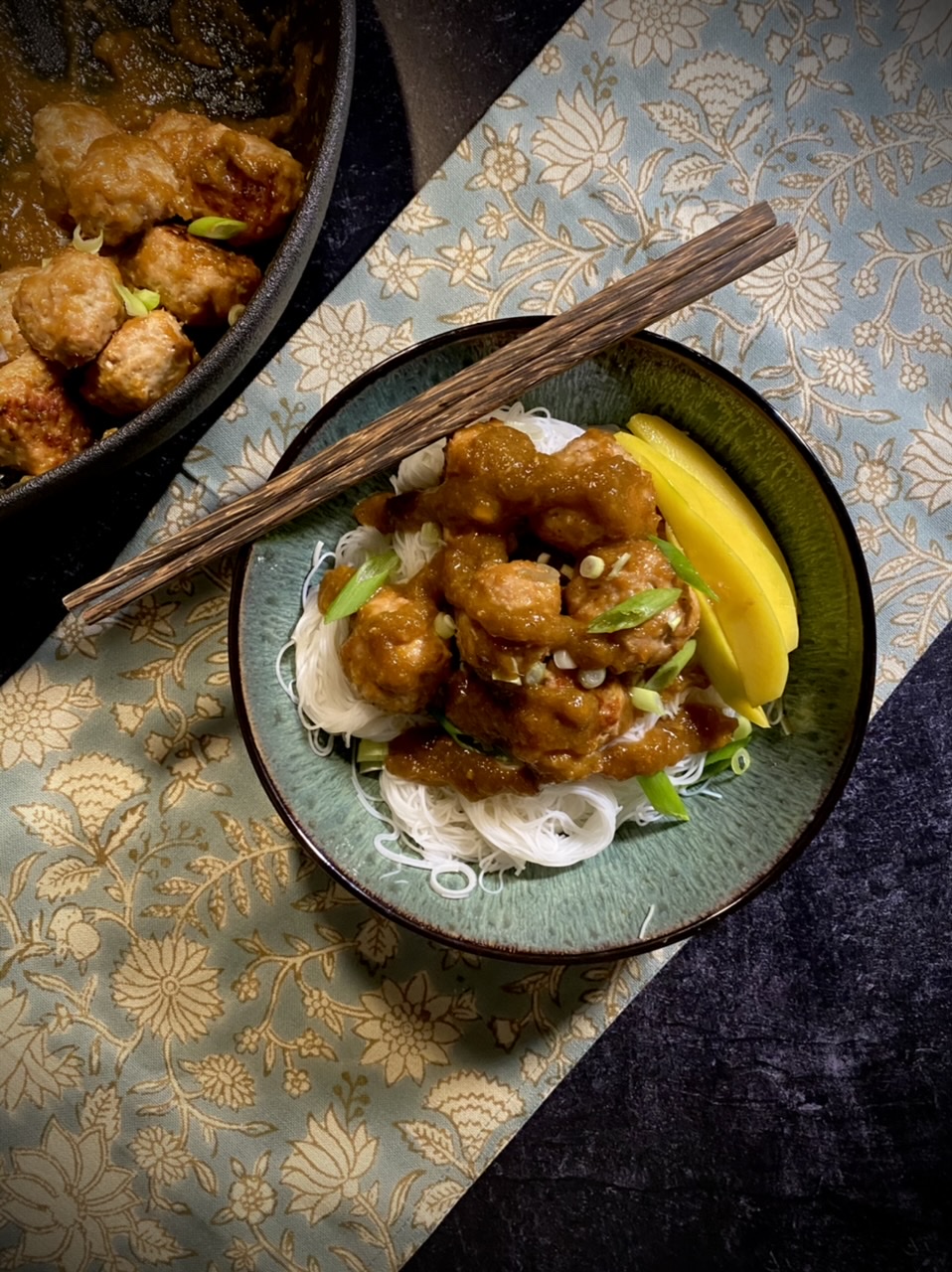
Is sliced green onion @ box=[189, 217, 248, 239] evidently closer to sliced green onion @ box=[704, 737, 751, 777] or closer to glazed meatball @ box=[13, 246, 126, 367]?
glazed meatball @ box=[13, 246, 126, 367]

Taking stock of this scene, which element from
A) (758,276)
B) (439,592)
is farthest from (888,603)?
(439,592)

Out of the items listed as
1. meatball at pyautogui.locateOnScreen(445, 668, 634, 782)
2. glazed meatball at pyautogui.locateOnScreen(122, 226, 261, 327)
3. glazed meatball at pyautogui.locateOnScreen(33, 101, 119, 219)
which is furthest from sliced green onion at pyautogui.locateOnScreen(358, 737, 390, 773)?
glazed meatball at pyautogui.locateOnScreen(33, 101, 119, 219)

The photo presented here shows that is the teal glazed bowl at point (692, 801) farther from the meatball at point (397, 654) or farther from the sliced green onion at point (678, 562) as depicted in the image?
the sliced green onion at point (678, 562)

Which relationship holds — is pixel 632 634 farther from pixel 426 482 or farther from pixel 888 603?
pixel 888 603

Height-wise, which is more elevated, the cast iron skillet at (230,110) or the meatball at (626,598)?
the cast iron skillet at (230,110)

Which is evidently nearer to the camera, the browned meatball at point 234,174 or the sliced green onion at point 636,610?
the sliced green onion at point 636,610

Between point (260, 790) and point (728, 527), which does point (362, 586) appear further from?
point (728, 527)

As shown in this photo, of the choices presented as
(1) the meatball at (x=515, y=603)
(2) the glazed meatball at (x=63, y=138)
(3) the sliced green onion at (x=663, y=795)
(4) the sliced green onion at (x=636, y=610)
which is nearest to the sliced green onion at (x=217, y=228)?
(2) the glazed meatball at (x=63, y=138)
